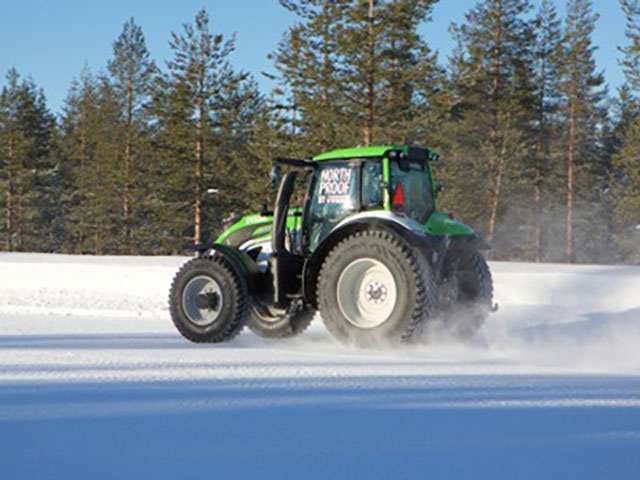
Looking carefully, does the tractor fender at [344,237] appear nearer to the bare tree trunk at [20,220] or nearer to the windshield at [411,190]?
the windshield at [411,190]

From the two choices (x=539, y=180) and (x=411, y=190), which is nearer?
(x=411, y=190)

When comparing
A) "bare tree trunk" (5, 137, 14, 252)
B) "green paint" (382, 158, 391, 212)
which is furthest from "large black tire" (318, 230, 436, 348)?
"bare tree trunk" (5, 137, 14, 252)

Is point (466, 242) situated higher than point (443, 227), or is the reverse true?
point (443, 227)

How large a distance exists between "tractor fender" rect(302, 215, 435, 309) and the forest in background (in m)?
19.4

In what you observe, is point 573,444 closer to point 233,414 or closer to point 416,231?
point 233,414

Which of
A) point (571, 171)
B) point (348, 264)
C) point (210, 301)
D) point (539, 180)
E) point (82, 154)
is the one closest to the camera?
point (348, 264)

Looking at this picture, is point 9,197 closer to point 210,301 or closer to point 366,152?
point 210,301

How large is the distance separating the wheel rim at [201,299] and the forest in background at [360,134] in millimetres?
19165

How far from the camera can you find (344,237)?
7195mm

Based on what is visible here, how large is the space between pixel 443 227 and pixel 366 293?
44.7 inches

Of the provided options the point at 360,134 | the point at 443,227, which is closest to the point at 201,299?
the point at 443,227

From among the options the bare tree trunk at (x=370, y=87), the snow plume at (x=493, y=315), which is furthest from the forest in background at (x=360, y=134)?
the snow plume at (x=493, y=315)

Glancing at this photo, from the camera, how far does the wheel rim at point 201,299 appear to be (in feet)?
25.2

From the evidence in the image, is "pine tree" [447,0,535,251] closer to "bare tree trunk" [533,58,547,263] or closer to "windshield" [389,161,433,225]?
"bare tree trunk" [533,58,547,263]
